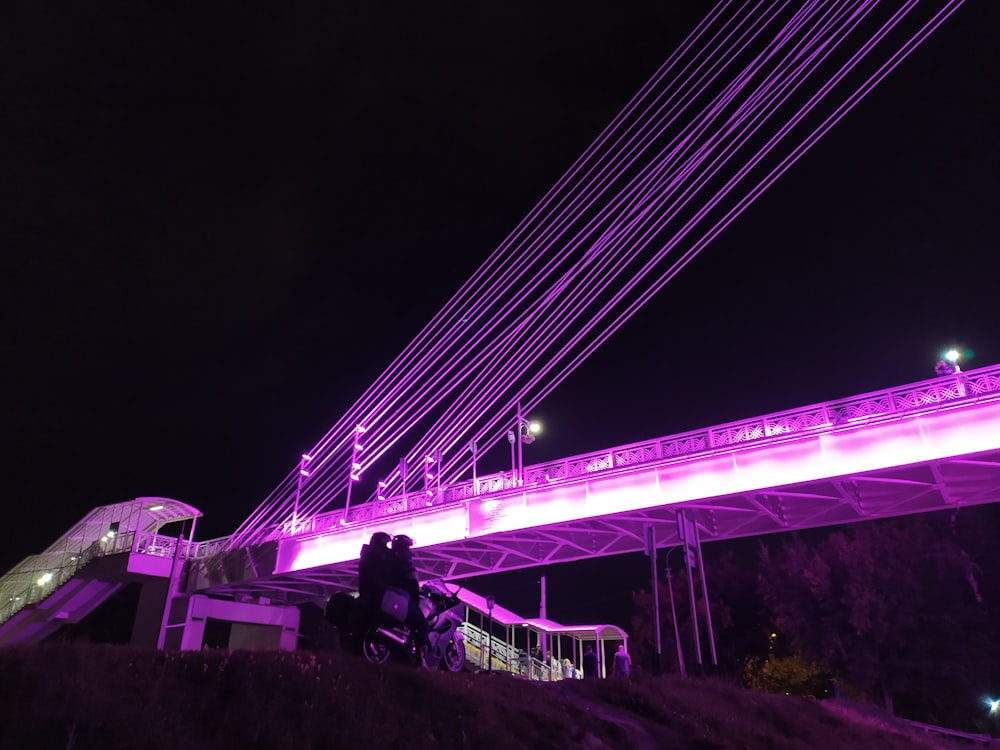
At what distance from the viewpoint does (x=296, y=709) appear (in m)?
6.83

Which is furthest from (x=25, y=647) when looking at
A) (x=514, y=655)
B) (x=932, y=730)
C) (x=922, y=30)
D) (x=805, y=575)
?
(x=805, y=575)

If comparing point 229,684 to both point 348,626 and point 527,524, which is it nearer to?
point 348,626

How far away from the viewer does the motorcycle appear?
484 inches

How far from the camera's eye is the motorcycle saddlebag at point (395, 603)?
12.2m

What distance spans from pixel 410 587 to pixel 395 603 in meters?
0.63

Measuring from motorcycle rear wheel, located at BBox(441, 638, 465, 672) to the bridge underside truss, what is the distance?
12113 mm

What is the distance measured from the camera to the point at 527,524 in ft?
90.6

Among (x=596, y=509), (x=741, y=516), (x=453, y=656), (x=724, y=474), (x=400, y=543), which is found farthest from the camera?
(x=741, y=516)

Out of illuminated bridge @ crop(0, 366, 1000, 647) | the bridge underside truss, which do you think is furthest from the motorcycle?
the bridge underside truss

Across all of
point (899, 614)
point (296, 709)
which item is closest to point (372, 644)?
point (296, 709)

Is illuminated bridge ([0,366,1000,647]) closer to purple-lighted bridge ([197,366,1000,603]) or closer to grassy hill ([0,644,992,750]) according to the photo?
purple-lighted bridge ([197,366,1000,603])

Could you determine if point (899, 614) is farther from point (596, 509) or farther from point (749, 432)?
point (596, 509)

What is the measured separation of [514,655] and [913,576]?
18885mm

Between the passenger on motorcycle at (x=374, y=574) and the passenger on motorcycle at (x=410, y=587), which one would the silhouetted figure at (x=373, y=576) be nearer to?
the passenger on motorcycle at (x=374, y=574)
